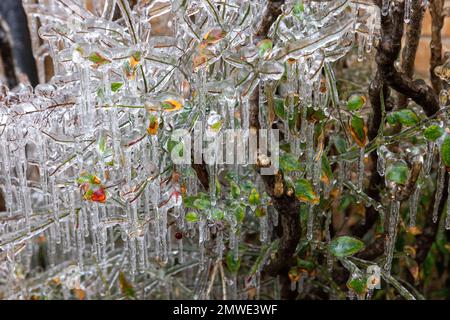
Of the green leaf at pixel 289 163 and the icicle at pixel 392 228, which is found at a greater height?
the green leaf at pixel 289 163

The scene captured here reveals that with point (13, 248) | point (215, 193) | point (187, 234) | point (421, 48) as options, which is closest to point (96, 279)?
point (13, 248)

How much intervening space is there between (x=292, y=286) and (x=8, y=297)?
83 cm

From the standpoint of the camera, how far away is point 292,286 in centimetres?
134

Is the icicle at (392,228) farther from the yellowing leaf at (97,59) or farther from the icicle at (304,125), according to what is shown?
the yellowing leaf at (97,59)

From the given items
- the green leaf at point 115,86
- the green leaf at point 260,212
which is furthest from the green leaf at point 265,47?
the green leaf at point 260,212

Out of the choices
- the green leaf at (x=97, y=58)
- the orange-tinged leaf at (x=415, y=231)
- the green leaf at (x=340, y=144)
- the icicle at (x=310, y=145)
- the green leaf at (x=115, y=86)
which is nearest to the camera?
the green leaf at (x=97, y=58)

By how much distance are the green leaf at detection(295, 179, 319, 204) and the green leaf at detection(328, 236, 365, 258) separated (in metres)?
0.14

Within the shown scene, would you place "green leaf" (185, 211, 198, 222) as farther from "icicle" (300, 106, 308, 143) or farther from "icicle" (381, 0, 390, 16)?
"icicle" (381, 0, 390, 16)

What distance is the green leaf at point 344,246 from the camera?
111 centimetres

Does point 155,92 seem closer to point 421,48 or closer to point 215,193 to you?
point 215,193

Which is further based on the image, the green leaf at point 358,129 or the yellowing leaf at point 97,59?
the green leaf at point 358,129

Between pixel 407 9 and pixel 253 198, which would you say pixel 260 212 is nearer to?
pixel 253 198

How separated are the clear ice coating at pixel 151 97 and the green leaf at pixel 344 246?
63 millimetres

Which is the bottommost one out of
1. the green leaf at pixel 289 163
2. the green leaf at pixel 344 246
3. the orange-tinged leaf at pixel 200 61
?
the green leaf at pixel 344 246
